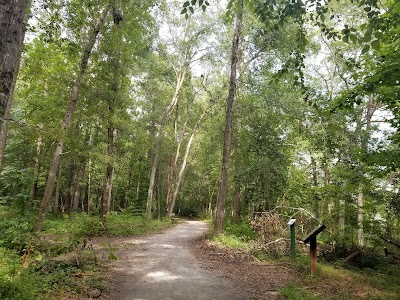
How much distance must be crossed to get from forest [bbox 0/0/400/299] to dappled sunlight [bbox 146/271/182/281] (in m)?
2.25

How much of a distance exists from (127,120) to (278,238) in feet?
33.1

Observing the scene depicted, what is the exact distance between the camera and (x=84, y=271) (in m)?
6.67

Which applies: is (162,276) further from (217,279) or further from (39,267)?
(39,267)

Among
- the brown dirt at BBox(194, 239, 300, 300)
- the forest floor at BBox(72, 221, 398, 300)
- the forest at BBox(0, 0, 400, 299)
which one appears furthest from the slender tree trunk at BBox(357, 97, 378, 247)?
the brown dirt at BBox(194, 239, 300, 300)

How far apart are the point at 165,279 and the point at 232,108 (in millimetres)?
8071

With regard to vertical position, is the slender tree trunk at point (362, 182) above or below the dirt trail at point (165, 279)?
above

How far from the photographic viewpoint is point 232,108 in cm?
1294

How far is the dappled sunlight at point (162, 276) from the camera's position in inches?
276

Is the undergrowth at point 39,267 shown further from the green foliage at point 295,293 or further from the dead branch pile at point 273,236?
the dead branch pile at point 273,236

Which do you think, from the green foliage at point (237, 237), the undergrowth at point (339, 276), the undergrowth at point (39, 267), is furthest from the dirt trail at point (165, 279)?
the green foliage at point (237, 237)

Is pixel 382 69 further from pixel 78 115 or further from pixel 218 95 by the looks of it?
pixel 218 95

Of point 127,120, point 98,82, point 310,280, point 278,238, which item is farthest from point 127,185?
point 310,280

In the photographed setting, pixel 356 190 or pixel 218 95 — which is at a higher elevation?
pixel 218 95

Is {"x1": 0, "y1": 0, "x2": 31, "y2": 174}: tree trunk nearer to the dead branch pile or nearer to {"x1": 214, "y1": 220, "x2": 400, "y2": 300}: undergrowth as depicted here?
{"x1": 214, "y1": 220, "x2": 400, "y2": 300}: undergrowth
